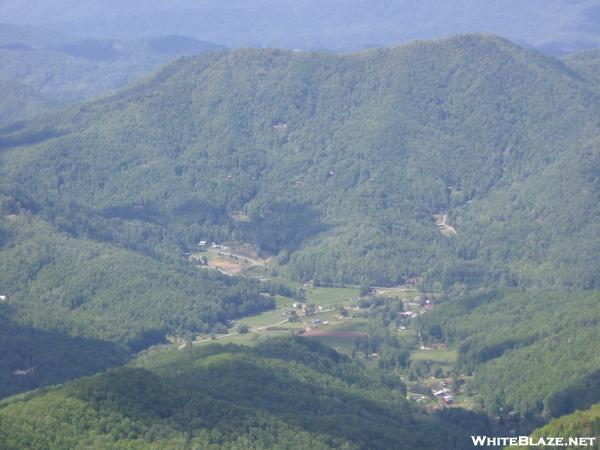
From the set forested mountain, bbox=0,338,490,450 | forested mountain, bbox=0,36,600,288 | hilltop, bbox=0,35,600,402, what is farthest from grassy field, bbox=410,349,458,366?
forested mountain, bbox=0,36,600,288

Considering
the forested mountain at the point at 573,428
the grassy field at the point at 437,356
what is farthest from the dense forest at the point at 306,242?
the forested mountain at the point at 573,428

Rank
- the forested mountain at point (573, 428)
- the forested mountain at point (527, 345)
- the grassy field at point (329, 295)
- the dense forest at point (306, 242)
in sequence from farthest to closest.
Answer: the grassy field at point (329, 295)
the forested mountain at point (527, 345)
the dense forest at point (306, 242)
the forested mountain at point (573, 428)

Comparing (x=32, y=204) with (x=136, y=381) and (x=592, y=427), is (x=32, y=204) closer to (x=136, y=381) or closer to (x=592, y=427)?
(x=136, y=381)

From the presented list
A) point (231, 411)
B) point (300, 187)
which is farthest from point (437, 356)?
point (300, 187)

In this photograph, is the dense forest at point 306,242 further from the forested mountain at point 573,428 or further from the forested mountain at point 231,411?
the forested mountain at point 573,428

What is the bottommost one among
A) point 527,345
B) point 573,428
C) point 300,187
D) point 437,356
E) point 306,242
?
point 306,242

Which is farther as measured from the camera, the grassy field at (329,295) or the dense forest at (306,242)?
the grassy field at (329,295)

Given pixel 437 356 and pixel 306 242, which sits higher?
pixel 437 356

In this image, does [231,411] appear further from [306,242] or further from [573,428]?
[306,242]
